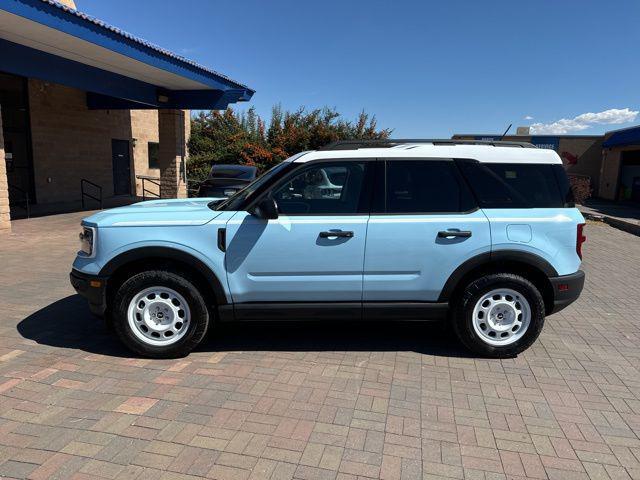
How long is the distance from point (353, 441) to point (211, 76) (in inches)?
531

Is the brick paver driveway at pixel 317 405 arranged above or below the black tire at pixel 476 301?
below

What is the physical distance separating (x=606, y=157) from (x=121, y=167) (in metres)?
27.1

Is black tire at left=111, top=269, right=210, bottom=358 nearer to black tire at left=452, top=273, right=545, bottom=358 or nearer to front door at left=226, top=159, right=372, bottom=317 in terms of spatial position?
front door at left=226, top=159, right=372, bottom=317

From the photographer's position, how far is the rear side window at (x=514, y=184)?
4.18 meters

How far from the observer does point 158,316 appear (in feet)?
13.6

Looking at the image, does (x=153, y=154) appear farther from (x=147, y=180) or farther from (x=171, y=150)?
(x=171, y=150)

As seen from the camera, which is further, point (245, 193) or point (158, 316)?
point (245, 193)

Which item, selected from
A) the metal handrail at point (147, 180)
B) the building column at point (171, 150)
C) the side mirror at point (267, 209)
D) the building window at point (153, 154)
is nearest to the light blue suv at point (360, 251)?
the side mirror at point (267, 209)

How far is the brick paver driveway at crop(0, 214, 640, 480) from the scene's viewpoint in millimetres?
2781

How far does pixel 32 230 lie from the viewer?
10781 millimetres

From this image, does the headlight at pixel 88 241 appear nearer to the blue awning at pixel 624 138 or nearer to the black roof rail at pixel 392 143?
the black roof rail at pixel 392 143

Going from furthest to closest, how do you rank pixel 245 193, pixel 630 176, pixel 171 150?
pixel 630 176 < pixel 171 150 < pixel 245 193

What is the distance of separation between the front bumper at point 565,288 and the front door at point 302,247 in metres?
1.74

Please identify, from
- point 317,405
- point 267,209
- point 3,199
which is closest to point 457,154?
point 267,209
